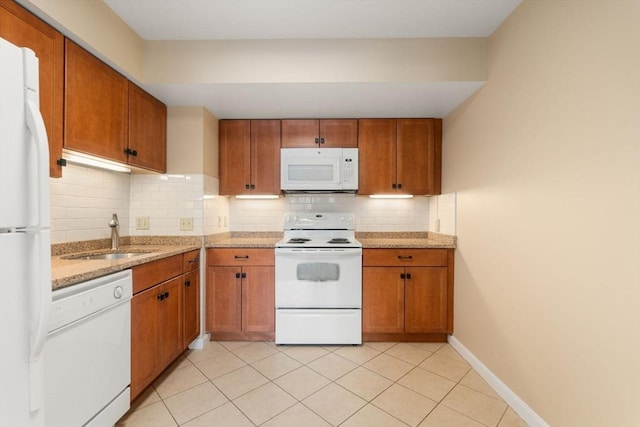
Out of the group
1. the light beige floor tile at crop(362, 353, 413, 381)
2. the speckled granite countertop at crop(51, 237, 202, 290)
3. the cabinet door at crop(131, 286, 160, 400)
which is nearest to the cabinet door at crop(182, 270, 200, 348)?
the speckled granite countertop at crop(51, 237, 202, 290)

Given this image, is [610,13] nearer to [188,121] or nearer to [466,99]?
[466,99]

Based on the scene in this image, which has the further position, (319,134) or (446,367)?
(319,134)

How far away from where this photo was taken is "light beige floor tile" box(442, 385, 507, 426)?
1.62 m

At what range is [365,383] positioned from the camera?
6.32ft

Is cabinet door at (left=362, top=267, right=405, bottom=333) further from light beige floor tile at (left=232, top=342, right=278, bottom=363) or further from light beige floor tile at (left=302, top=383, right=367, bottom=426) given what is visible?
light beige floor tile at (left=232, top=342, right=278, bottom=363)

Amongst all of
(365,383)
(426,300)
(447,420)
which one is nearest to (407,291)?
(426,300)

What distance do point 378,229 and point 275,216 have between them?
117 cm

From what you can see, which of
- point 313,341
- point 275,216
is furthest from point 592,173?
point 275,216

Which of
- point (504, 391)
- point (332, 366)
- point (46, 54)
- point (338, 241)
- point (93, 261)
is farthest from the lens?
point (338, 241)

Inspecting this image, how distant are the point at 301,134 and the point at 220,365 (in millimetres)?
2182

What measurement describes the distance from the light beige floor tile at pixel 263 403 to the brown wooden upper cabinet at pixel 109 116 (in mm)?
1836

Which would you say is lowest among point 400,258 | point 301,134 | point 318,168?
point 400,258

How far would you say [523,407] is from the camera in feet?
5.27

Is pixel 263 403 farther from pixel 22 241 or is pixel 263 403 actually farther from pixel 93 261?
pixel 22 241
